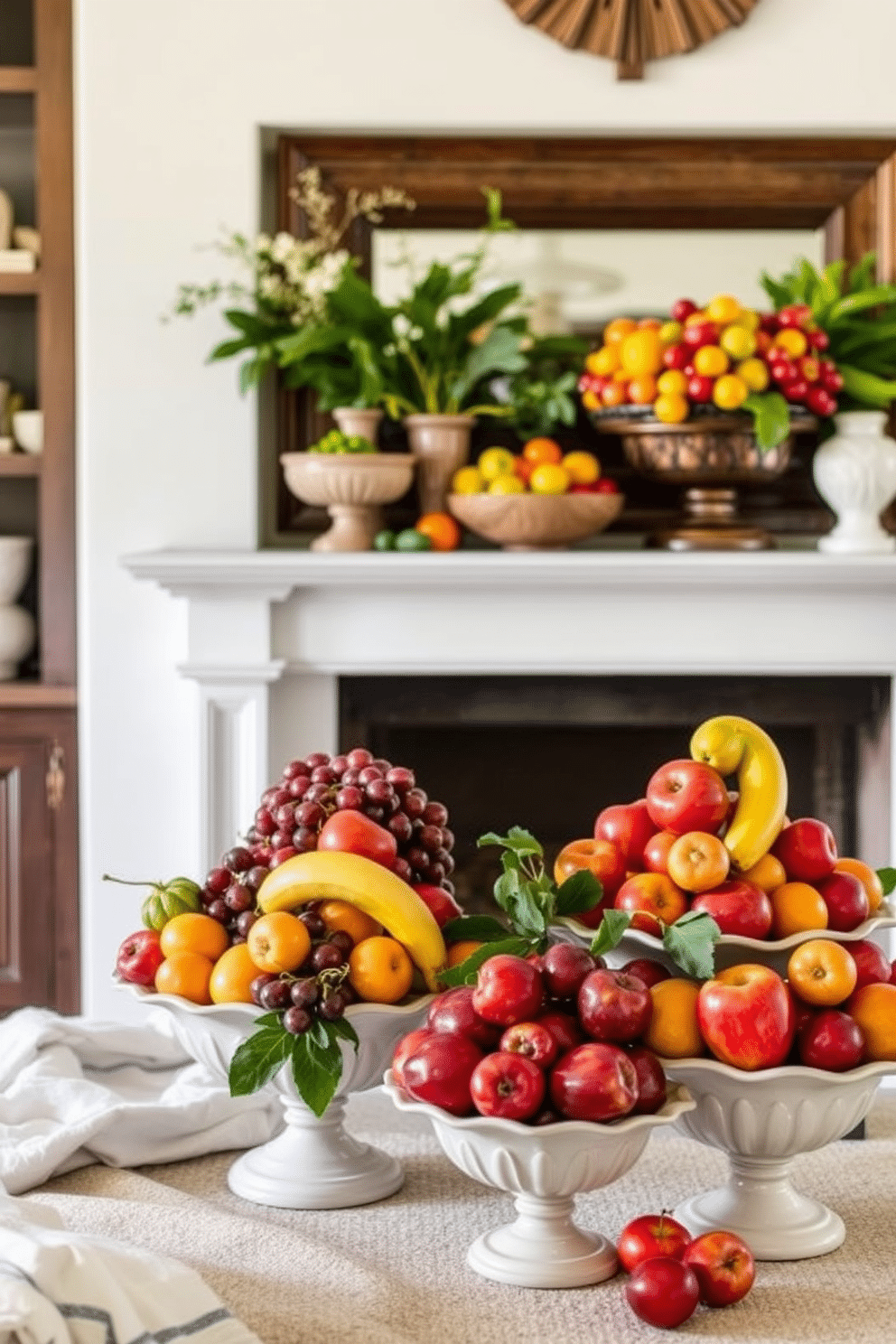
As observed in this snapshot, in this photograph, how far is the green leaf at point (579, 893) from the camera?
1.36 m

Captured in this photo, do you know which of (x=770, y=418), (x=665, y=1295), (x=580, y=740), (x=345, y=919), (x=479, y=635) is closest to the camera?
(x=665, y=1295)

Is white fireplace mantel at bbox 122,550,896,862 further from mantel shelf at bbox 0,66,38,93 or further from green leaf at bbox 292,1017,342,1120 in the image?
green leaf at bbox 292,1017,342,1120

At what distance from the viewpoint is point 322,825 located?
147cm

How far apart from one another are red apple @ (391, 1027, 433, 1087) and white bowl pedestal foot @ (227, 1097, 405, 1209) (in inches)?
8.7

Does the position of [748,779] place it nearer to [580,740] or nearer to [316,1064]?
[316,1064]

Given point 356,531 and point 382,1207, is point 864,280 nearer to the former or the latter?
point 356,531

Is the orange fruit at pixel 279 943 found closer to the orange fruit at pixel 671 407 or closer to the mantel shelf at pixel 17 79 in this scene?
the orange fruit at pixel 671 407

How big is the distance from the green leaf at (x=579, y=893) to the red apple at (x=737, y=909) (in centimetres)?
7

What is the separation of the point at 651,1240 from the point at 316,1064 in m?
0.27

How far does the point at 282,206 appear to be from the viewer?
12.5 feet

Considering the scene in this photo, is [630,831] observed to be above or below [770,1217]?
above

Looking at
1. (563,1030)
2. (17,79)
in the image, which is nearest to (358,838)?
(563,1030)

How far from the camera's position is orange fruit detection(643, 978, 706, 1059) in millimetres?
1281

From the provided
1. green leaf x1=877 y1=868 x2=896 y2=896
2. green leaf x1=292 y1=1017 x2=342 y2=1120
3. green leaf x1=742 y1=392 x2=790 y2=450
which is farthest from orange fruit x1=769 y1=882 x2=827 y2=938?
green leaf x1=742 y1=392 x2=790 y2=450
